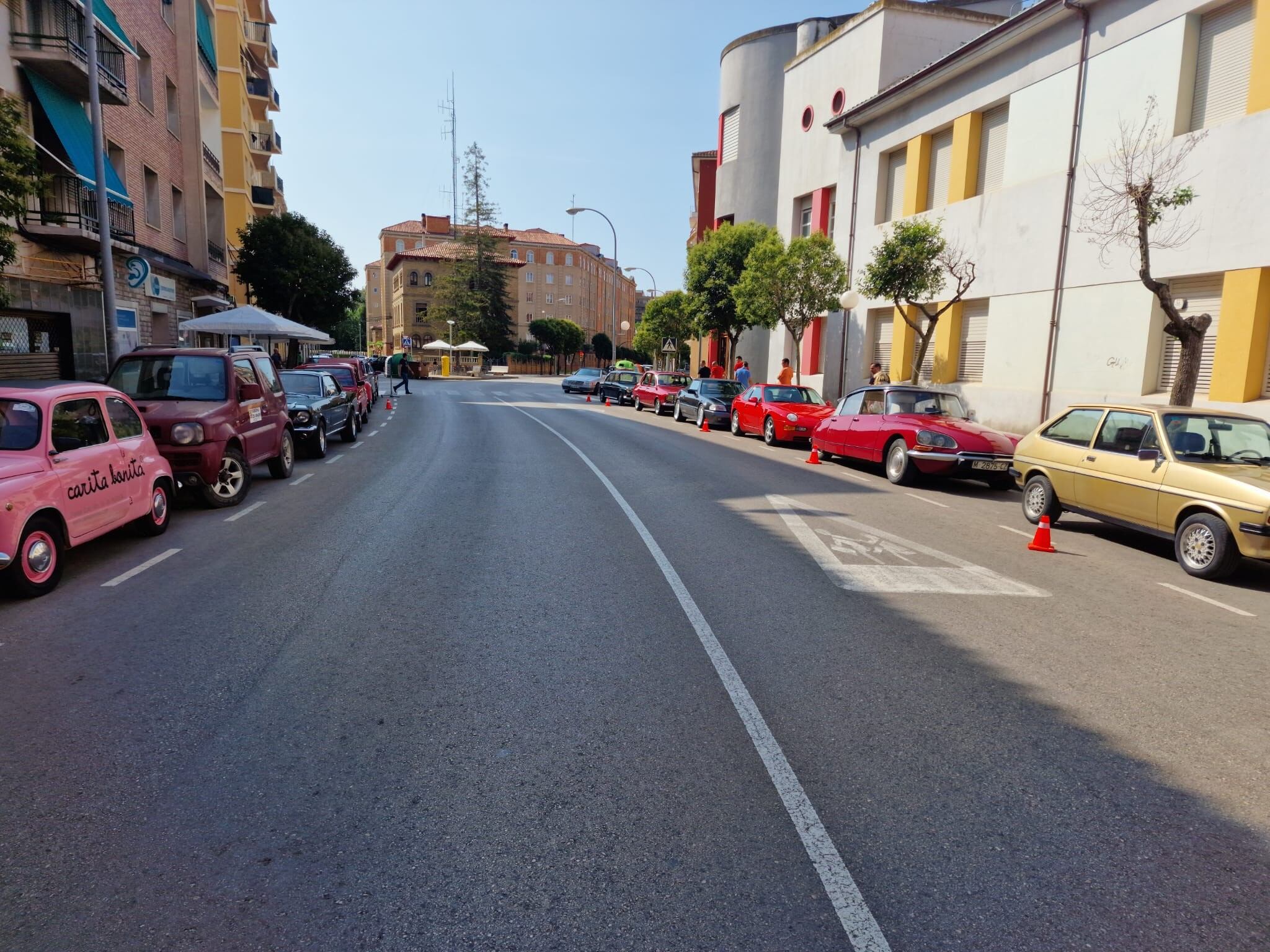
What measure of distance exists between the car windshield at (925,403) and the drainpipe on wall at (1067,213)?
16.8ft

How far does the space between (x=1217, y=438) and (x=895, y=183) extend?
18.7m

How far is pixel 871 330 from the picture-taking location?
83.3 feet

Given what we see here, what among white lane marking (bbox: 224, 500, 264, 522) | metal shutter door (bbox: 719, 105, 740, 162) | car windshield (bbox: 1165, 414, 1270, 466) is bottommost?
white lane marking (bbox: 224, 500, 264, 522)

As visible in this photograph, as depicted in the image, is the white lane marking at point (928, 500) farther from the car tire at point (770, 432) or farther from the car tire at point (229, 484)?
the car tire at point (229, 484)

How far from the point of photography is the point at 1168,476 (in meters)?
8.09

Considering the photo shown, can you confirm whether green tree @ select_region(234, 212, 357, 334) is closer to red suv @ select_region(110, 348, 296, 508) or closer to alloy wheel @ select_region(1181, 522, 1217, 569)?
red suv @ select_region(110, 348, 296, 508)

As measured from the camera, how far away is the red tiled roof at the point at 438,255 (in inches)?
3295

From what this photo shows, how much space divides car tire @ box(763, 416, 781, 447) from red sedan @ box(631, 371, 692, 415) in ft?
29.8

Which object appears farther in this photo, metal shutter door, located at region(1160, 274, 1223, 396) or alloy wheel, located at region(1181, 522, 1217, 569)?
metal shutter door, located at region(1160, 274, 1223, 396)

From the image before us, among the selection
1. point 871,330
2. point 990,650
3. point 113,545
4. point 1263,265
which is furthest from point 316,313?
point 990,650

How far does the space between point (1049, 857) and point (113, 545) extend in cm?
818

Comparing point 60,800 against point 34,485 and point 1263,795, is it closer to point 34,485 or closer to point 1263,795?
point 34,485

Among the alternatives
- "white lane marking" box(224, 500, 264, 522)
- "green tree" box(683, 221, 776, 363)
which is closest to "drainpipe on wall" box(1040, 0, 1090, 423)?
"green tree" box(683, 221, 776, 363)

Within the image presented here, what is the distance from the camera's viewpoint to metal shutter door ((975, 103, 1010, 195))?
19984 mm
